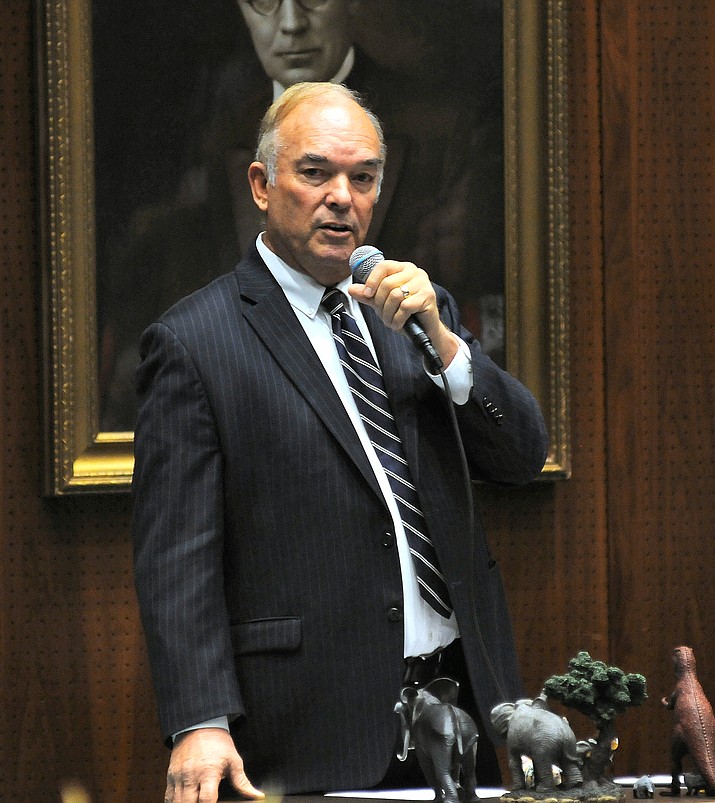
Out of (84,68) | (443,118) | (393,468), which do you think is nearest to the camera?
(393,468)

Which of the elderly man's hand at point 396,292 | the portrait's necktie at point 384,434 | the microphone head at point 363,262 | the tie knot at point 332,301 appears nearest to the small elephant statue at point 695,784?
Result: the portrait's necktie at point 384,434

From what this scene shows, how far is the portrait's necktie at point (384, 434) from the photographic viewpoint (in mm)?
2326

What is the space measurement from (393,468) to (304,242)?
452 mm

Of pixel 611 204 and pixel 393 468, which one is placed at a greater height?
pixel 611 204

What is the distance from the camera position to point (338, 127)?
246cm

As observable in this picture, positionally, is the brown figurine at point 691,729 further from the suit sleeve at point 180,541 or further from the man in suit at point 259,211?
the man in suit at point 259,211

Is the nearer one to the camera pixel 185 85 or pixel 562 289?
pixel 185 85

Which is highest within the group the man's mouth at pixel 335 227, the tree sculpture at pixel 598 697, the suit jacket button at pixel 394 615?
the man's mouth at pixel 335 227

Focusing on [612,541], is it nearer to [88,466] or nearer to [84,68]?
[88,466]

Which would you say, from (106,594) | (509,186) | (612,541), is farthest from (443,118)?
(106,594)

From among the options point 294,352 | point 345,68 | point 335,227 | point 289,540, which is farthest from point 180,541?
point 345,68

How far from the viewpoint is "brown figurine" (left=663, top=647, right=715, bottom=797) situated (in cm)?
188

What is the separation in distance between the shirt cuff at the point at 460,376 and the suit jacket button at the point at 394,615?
386mm

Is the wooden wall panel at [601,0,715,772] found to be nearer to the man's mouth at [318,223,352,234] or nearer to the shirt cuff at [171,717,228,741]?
the man's mouth at [318,223,352,234]
